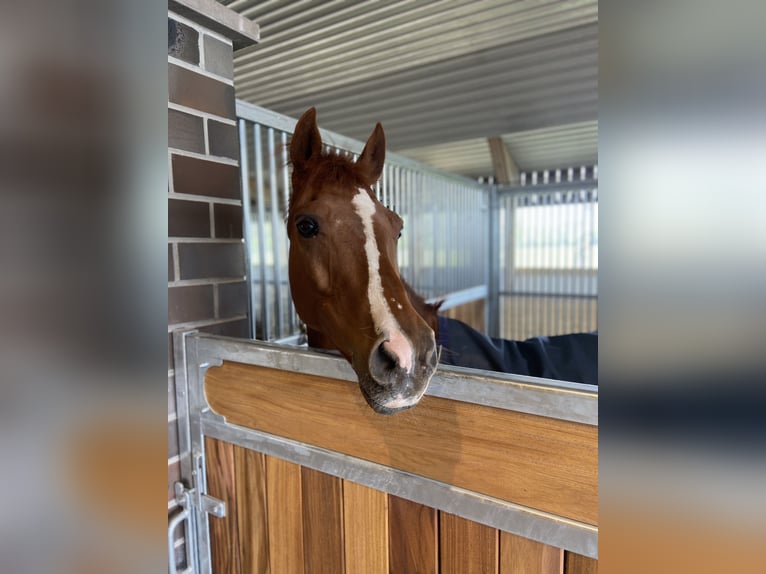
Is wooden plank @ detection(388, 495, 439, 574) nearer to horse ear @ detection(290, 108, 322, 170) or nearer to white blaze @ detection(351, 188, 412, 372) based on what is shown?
white blaze @ detection(351, 188, 412, 372)

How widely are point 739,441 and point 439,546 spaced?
55 cm

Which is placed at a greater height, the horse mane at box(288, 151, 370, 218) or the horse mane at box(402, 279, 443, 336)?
the horse mane at box(288, 151, 370, 218)

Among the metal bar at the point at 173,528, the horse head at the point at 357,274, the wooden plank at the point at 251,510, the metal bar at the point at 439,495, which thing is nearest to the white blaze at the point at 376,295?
the horse head at the point at 357,274

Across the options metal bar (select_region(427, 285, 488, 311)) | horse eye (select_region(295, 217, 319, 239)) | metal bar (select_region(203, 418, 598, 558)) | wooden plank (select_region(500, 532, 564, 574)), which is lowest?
wooden plank (select_region(500, 532, 564, 574))

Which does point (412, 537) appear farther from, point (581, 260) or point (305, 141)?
point (581, 260)

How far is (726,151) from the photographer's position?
186 millimetres

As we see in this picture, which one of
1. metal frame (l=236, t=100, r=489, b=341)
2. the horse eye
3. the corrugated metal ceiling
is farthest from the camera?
the corrugated metal ceiling

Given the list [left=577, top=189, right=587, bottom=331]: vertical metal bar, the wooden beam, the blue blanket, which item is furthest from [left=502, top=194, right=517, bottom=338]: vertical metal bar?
the blue blanket

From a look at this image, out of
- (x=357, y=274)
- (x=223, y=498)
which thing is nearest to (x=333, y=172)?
(x=357, y=274)

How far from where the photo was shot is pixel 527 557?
55 centimetres

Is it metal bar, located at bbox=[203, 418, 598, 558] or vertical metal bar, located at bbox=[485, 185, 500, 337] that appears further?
vertical metal bar, located at bbox=[485, 185, 500, 337]

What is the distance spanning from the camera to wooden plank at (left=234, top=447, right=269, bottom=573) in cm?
83

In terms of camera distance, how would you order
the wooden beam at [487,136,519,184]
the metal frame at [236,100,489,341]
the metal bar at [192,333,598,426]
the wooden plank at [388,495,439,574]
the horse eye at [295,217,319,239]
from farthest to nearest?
1. the wooden beam at [487,136,519,184]
2. the metal frame at [236,100,489,341]
3. the horse eye at [295,217,319,239]
4. the wooden plank at [388,495,439,574]
5. the metal bar at [192,333,598,426]

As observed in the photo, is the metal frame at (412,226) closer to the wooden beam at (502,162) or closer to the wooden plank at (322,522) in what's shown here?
the wooden beam at (502,162)
